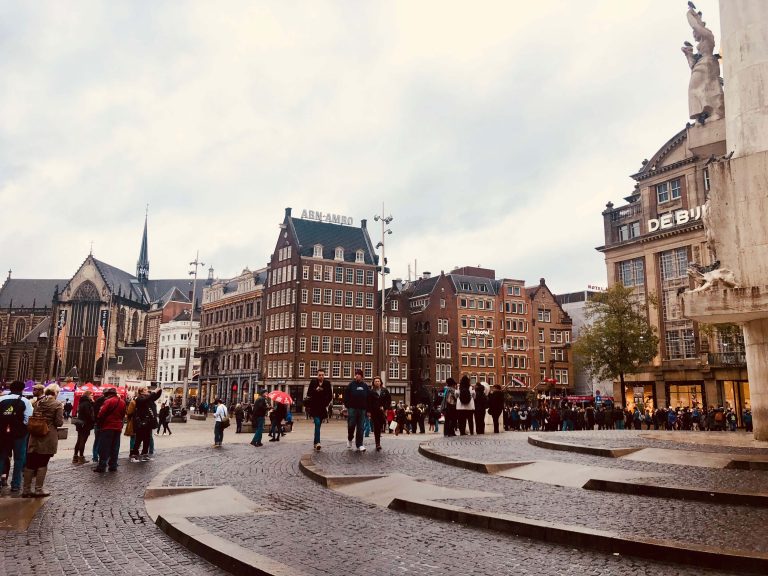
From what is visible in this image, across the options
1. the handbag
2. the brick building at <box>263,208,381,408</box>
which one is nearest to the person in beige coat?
the handbag

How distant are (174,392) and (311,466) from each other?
88113mm

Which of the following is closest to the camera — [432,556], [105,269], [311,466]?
[432,556]

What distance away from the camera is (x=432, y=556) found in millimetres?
5906

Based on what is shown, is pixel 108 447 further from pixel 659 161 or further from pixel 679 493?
pixel 659 161

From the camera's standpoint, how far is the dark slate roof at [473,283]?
81188 millimetres

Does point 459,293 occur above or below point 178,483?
above

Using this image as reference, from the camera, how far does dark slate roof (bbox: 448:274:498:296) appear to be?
266 ft

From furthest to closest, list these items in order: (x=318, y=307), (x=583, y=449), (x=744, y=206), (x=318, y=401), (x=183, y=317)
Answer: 1. (x=183, y=317)
2. (x=318, y=307)
3. (x=318, y=401)
4. (x=744, y=206)
5. (x=583, y=449)

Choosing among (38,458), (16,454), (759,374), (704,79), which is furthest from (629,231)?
(38,458)

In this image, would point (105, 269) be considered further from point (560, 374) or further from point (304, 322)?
point (560, 374)

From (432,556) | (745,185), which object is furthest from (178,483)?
(745,185)

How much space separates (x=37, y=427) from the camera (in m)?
10.1

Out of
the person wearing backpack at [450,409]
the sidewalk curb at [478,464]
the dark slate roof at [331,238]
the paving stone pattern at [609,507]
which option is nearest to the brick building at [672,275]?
the person wearing backpack at [450,409]

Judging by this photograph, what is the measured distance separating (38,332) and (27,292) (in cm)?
1442
